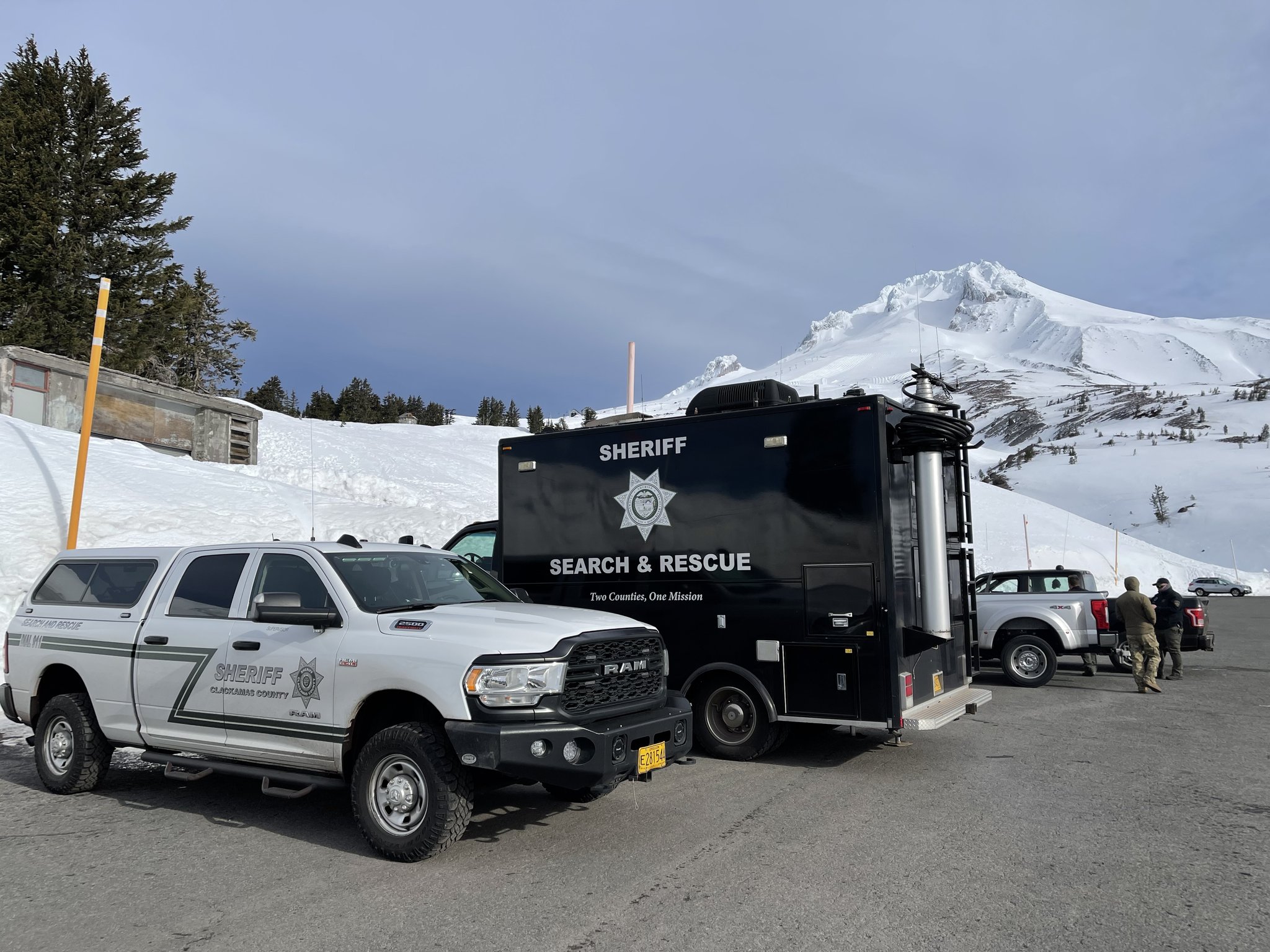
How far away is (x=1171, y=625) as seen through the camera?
1403 centimetres

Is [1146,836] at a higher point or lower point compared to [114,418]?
lower

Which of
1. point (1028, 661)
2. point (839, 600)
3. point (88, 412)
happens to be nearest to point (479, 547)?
point (839, 600)

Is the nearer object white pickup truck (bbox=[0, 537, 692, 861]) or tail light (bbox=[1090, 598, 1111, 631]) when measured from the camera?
white pickup truck (bbox=[0, 537, 692, 861])

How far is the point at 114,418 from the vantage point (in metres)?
23.0

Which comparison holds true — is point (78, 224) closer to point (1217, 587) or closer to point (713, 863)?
point (713, 863)

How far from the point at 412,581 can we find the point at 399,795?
157 centimetres

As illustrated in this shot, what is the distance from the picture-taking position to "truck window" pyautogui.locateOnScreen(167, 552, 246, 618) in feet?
20.6

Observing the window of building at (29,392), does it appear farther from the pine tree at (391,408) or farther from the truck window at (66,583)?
the pine tree at (391,408)

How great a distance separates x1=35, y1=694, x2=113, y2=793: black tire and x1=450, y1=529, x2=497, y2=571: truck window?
14.2ft

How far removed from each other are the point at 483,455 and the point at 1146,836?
3690 centimetres

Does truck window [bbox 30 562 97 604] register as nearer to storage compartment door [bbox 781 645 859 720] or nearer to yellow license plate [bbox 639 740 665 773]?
yellow license plate [bbox 639 740 665 773]

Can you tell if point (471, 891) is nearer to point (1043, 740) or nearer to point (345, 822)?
point (345, 822)

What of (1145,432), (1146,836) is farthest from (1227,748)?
(1145,432)

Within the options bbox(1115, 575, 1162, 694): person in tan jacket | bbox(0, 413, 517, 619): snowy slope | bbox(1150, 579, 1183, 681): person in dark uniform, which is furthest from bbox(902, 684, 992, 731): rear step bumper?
bbox(0, 413, 517, 619): snowy slope
